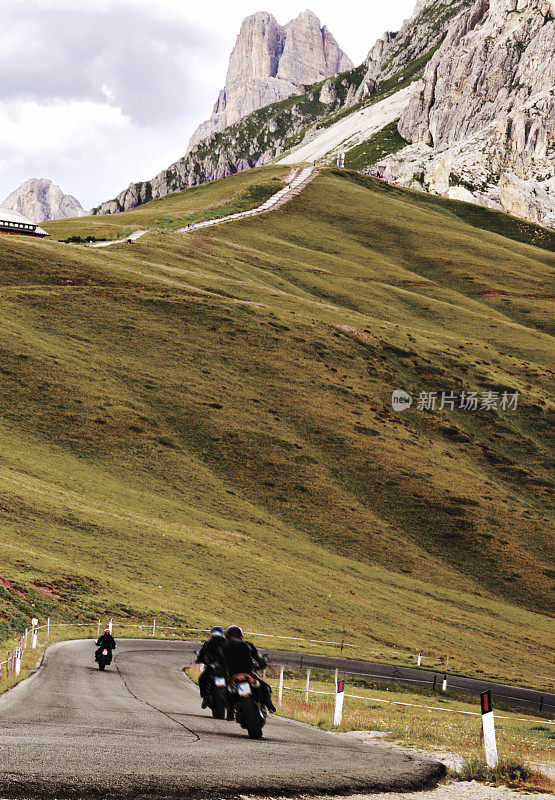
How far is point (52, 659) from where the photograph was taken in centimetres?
2995

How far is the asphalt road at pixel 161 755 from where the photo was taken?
8.09 m

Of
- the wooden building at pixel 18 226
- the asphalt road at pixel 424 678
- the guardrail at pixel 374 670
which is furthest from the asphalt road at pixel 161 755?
the wooden building at pixel 18 226

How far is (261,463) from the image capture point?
260 feet

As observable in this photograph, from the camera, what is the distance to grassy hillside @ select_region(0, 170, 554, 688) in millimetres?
54281

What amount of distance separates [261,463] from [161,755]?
69.1 metres

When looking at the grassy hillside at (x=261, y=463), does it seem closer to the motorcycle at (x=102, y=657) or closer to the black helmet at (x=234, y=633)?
the motorcycle at (x=102, y=657)

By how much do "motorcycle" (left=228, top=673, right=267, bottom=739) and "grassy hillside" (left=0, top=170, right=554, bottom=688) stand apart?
28.2 m

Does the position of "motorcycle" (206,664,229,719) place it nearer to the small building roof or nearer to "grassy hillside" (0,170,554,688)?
"grassy hillside" (0,170,554,688)

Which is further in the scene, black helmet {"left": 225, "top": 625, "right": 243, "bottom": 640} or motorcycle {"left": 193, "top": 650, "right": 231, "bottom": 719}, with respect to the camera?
motorcycle {"left": 193, "top": 650, "right": 231, "bottom": 719}

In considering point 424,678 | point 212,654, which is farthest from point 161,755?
point 424,678

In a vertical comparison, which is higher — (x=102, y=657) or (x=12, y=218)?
(x=12, y=218)

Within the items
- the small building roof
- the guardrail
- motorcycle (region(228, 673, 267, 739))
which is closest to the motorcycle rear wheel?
motorcycle (region(228, 673, 267, 739))

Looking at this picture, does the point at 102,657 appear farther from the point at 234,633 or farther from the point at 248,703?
the point at 248,703

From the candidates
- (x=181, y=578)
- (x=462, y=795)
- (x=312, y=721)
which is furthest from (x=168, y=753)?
(x=181, y=578)
